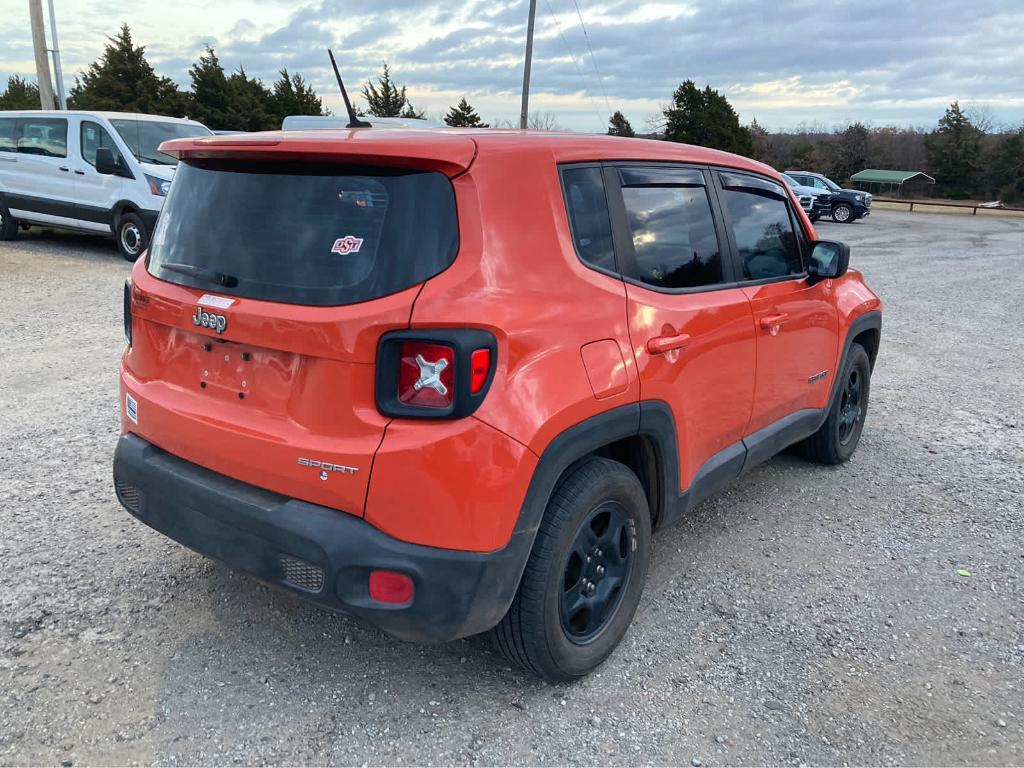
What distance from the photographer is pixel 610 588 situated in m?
2.93

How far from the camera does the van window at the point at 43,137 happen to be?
11.6 meters

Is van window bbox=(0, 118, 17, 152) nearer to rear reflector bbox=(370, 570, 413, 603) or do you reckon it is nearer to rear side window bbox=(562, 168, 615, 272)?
rear side window bbox=(562, 168, 615, 272)

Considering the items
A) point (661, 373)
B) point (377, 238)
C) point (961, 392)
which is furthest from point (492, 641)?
point (961, 392)

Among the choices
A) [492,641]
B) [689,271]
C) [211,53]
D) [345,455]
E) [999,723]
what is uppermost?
[211,53]

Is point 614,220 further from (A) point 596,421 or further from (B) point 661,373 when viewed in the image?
(A) point 596,421

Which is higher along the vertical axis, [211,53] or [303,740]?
[211,53]

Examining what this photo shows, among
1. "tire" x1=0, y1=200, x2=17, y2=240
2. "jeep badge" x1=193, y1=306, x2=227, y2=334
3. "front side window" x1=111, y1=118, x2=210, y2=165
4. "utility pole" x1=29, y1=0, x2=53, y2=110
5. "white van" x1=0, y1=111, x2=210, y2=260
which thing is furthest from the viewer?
"utility pole" x1=29, y1=0, x2=53, y2=110

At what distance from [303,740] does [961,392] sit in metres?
6.10

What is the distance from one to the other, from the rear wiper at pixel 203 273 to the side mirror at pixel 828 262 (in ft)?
9.37

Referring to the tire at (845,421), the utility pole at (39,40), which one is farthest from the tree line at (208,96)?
the tire at (845,421)

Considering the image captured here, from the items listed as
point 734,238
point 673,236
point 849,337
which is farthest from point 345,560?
point 849,337

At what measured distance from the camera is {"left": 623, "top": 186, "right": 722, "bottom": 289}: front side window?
9.75 ft

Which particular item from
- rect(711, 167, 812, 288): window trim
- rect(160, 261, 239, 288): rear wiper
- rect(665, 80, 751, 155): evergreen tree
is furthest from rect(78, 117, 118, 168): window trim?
rect(665, 80, 751, 155): evergreen tree

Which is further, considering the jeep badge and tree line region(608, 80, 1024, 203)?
tree line region(608, 80, 1024, 203)
